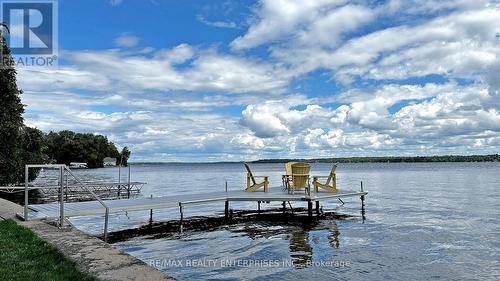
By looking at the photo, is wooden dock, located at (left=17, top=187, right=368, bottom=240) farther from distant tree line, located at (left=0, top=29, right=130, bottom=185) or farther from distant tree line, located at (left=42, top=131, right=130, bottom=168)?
distant tree line, located at (left=42, top=131, right=130, bottom=168)

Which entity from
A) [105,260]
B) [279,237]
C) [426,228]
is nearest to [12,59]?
[279,237]

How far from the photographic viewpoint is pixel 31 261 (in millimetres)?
6594

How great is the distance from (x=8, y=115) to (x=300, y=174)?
54.0 ft

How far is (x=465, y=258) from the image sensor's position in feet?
36.1

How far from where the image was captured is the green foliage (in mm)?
108312

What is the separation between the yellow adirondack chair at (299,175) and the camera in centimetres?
1820

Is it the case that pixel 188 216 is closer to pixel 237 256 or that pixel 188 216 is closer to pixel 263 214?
pixel 263 214

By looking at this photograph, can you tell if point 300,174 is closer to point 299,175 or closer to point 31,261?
point 299,175

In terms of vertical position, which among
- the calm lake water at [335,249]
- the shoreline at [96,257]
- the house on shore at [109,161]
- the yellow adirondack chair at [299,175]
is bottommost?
the calm lake water at [335,249]

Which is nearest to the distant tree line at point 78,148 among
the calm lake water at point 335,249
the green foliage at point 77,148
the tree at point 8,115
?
the green foliage at point 77,148

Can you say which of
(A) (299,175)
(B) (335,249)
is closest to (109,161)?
(A) (299,175)

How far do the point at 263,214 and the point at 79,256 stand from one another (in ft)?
42.8

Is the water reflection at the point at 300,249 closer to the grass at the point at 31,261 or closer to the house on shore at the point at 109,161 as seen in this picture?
the grass at the point at 31,261

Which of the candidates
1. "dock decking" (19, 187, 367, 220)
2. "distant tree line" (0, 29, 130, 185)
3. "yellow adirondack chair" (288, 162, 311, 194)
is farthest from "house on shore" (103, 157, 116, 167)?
"yellow adirondack chair" (288, 162, 311, 194)
